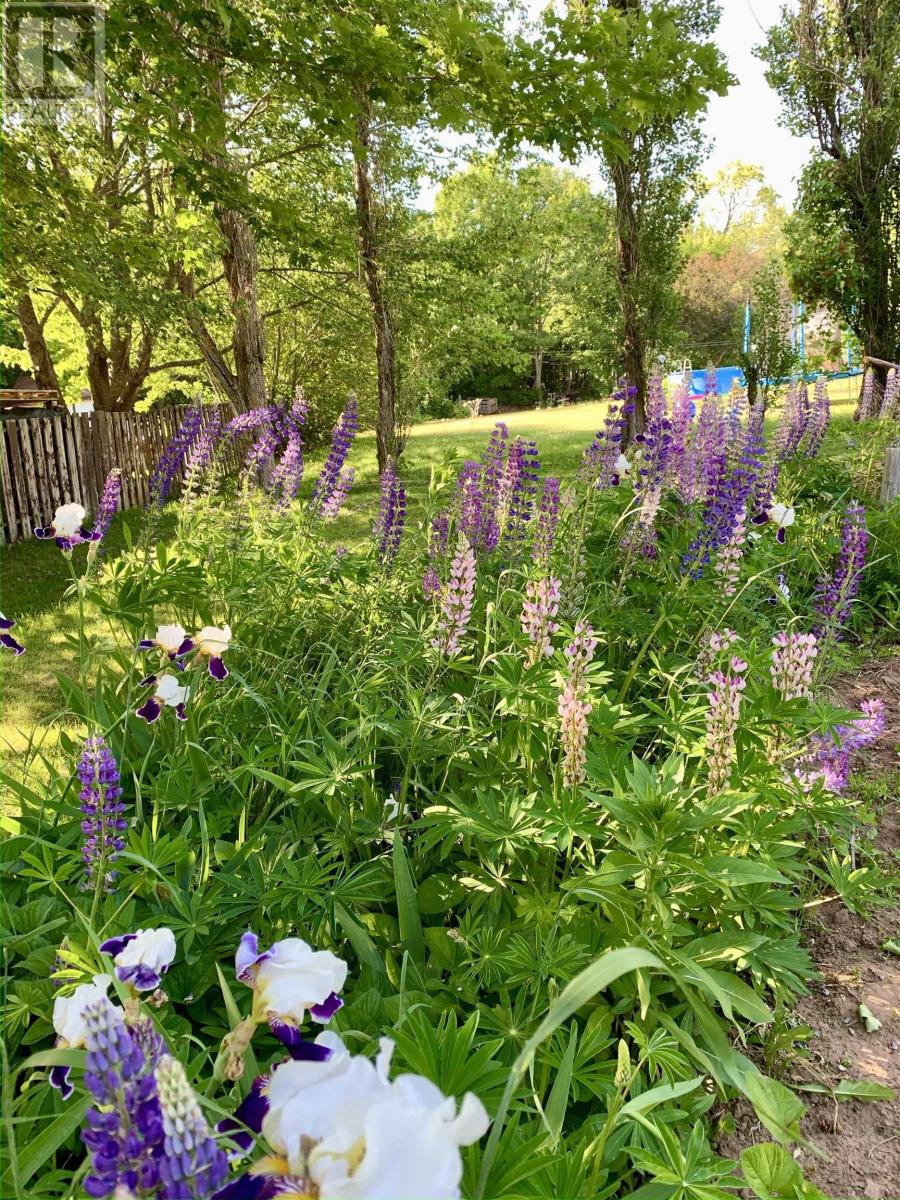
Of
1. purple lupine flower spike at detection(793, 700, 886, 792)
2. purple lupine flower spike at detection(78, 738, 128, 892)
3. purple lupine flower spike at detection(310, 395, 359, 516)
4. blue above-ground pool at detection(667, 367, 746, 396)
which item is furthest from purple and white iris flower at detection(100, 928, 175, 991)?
blue above-ground pool at detection(667, 367, 746, 396)

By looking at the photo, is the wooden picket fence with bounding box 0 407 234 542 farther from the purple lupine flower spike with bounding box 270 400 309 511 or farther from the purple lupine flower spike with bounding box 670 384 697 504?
the purple lupine flower spike with bounding box 670 384 697 504

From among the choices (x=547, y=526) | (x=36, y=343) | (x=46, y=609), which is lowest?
(x=46, y=609)

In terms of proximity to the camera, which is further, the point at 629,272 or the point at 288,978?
the point at 629,272

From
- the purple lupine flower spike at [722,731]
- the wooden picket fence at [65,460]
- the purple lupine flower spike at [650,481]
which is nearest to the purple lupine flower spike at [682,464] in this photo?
the purple lupine flower spike at [650,481]

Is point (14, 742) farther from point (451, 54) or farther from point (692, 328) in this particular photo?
point (692, 328)

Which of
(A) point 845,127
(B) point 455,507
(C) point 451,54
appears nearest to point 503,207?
(A) point 845,127

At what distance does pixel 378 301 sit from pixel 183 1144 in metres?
11.4

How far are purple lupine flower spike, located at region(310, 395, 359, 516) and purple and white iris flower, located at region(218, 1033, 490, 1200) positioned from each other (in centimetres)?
312

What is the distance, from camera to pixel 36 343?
14258 millimetres

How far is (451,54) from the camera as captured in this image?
3.77 metres

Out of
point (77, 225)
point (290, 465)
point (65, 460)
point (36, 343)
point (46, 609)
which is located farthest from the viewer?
point (36, 343)

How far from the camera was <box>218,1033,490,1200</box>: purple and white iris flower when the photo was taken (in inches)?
20.2

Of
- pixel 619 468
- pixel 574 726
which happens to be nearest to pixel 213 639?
pixel 574 726

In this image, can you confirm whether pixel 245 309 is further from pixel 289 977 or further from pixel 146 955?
pixel 289 977
